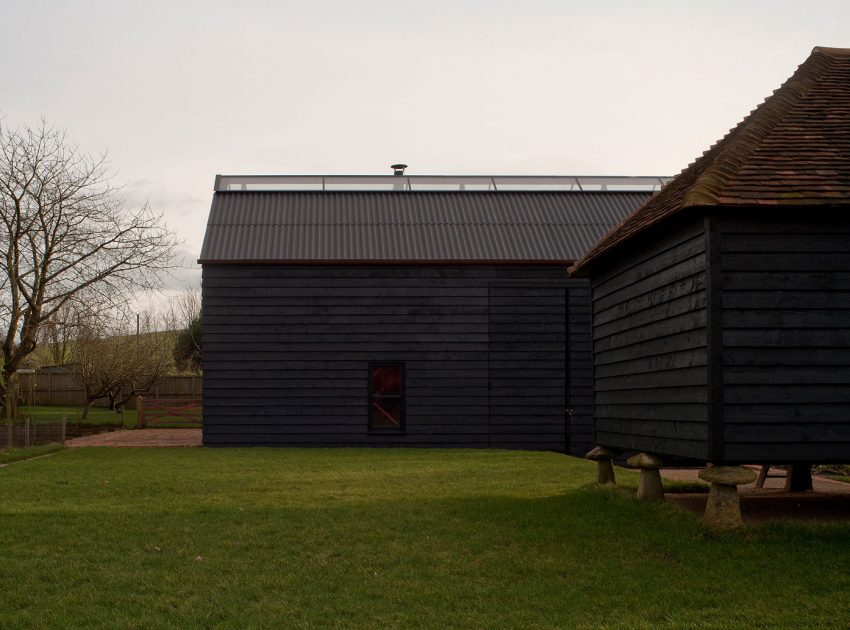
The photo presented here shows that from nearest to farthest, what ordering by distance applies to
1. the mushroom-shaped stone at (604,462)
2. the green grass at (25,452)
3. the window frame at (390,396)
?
the mushroom-shaped stone at (604,462) < the green grass at (25,452) < the window frame at (390,396)

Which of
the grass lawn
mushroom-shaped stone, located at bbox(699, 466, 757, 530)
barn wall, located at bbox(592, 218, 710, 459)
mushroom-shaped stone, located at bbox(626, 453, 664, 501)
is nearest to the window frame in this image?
the grass lawn

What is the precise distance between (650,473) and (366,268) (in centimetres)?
1128

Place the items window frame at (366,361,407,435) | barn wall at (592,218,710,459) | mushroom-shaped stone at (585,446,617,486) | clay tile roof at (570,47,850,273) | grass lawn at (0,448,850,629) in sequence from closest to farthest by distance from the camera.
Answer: grass lawn at (0,448,850,629) → clay tile roof at (570,47,850,273) → barn wall at (592,218,710,459) → mushroom-shaped stone at (585,446,617,486) → window frame at (366,361,407,435)

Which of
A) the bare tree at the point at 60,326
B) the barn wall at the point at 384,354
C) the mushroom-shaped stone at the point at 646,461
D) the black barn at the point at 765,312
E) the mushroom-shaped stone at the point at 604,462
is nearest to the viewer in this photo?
the black barn at the point at 765,312

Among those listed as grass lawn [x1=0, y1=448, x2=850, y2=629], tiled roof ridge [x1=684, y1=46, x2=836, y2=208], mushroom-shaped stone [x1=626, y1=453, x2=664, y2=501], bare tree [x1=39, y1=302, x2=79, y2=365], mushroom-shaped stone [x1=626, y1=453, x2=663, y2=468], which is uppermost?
tiled roof ridge [x1=684, y1=46, x2=836, y2=208]

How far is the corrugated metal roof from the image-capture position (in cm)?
2173

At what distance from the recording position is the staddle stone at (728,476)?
909 centimetres

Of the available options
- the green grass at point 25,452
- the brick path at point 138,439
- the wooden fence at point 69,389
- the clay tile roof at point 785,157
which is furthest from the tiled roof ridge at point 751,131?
the wooden fence at point 69,389

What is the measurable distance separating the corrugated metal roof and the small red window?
2406 millimetres

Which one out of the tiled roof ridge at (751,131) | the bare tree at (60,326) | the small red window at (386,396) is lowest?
the small red window at (386,396)

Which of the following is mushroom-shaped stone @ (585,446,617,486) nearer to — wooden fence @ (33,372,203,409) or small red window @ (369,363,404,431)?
small red window @ (369,363,404,431)

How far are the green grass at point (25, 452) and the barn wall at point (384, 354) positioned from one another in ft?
10.2

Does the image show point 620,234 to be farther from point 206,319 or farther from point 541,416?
point 206,319

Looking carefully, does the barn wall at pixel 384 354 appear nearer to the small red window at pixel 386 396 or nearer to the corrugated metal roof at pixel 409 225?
the small red window at pixel 386 396
